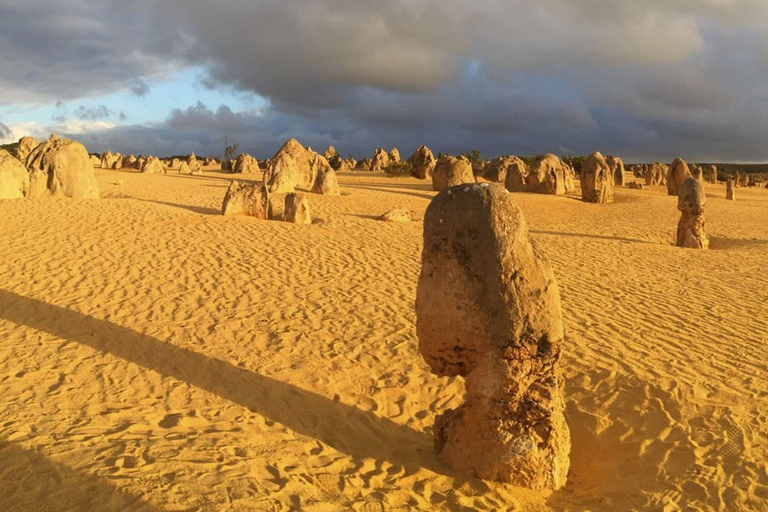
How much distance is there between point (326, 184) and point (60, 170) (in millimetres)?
10080

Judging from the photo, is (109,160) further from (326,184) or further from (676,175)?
(676,175)

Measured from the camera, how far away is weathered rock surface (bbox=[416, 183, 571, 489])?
465cm

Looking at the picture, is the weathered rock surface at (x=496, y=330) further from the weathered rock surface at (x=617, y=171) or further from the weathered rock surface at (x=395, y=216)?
the weathered rock surface at (x=617, y=171)

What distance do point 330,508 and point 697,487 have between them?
3155mm

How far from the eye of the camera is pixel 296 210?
16594mm

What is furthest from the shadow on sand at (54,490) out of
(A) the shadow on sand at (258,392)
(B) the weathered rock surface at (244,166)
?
(B) the weathered rock surface at (244,166)

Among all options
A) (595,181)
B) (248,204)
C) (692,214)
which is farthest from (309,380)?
(595,181)

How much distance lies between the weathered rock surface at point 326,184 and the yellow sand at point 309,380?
33.2 feet

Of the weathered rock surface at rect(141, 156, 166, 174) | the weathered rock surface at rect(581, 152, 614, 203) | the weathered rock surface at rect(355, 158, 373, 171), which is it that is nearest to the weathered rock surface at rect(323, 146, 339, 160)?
the weathered rock surface at rect(355, 158, 373, 171)

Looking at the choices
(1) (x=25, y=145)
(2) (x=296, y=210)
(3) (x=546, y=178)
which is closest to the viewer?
(2) (x=296, y=210)

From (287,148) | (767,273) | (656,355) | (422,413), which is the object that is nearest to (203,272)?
(422,413)

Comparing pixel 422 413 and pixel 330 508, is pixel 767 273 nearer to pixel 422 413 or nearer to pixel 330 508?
pixel 422 413

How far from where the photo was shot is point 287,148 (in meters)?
25.6

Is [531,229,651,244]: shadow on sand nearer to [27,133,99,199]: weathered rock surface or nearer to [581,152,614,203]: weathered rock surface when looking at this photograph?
[581,152,614,203]: weathered rock surface
